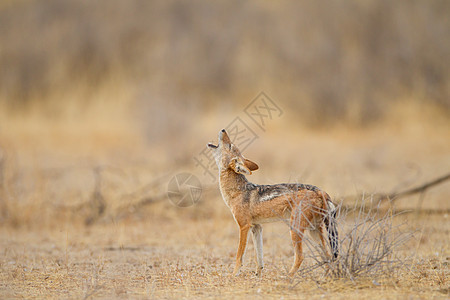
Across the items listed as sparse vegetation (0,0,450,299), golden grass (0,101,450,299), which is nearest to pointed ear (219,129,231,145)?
golden grass (0,101,450,299)

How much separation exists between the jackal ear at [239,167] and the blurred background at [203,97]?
80.0 inches

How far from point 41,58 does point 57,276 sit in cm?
2963

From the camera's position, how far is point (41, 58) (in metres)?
33.3

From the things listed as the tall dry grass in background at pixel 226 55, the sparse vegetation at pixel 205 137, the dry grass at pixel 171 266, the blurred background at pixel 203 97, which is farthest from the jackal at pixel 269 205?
the tall dry grass in background at pixel 226 55

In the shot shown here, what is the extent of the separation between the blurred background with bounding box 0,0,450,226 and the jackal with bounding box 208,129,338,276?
6.49 feet

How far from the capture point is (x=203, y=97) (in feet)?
97.7

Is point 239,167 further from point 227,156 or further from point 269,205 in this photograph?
point 269,205

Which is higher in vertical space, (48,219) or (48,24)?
(48,24)

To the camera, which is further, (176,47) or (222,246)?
→ (176,47)

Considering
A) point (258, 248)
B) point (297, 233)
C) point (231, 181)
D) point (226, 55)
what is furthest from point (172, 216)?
point (226, 55)

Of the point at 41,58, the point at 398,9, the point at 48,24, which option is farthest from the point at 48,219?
the point at 48,24

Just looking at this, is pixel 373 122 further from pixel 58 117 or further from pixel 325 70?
pixel 58 117

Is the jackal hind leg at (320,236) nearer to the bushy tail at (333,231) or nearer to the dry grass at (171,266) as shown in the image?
the bushy tail at (333,231)

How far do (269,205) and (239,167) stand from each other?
56 centimetres
